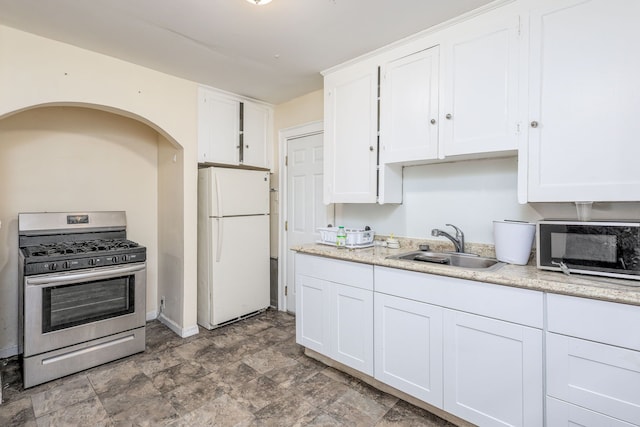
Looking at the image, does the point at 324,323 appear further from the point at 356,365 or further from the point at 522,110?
the point at 522,110

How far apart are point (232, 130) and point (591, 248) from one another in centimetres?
312

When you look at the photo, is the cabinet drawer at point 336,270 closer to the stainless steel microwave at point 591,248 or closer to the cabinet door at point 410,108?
the cabinet door at point 410,108

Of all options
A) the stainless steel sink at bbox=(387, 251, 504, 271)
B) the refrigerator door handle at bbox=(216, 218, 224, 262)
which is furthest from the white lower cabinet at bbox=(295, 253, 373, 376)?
the refrigerator door handle at bbox=(216, 218, 224, 262)

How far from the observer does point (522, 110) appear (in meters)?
1.75

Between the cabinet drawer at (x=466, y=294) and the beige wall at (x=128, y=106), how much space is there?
201 cm

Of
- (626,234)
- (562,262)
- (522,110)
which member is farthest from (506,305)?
(522,110)

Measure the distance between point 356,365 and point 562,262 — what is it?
1425 mm

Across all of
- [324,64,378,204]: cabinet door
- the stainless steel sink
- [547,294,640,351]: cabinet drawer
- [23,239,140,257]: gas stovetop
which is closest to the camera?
[547,294,640,351]: cabinet drawer

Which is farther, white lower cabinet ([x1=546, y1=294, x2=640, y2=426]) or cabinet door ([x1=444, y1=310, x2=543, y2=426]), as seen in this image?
cabinet door ([x1=444, y1=310, x2=543, y2=426])

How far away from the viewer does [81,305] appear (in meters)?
2.41

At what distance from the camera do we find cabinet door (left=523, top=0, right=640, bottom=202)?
A: 148cm

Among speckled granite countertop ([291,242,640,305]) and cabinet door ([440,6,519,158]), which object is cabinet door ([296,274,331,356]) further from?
cabinet door ([440,6,519,158])

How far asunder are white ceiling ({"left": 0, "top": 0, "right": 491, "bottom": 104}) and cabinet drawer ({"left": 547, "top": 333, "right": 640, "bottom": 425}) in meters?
1.90

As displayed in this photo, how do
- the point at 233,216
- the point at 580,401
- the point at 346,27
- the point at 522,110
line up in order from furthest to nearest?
the point at 233,216 → the point at 346,27 → the point at 522,110 → the point at 580,401
